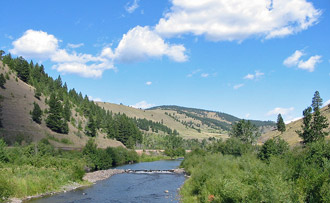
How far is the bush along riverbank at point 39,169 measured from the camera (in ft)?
131

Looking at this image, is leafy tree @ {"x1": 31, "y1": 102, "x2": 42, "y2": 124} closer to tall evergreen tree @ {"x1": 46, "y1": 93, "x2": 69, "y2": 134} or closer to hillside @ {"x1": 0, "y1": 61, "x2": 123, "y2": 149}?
hillside @ {"x1": 0, "y1": 61, "x2": 123, "y2": 149}

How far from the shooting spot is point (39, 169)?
49344mm

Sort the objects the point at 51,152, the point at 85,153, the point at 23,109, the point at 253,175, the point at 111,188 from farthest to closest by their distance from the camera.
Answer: the point at 23,109, the point at 85,153, the point at 51,152, the point at 111,188, the point at 253,175

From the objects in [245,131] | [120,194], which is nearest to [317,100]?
[245,131]

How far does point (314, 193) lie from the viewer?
760 inches

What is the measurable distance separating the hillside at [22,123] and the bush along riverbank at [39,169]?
844 centimetres

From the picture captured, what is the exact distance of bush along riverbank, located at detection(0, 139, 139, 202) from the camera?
3994 cm

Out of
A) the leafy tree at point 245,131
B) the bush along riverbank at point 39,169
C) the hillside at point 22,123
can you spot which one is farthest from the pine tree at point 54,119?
the leafy tree at point 245,131

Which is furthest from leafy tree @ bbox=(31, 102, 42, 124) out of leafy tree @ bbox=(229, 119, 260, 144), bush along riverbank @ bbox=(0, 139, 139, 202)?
leafy tree @ bbox=(229, 119, 260, 144)

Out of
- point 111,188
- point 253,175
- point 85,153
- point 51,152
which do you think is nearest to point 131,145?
point 85,153

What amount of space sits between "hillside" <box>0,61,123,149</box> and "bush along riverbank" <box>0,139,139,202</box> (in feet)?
27.7

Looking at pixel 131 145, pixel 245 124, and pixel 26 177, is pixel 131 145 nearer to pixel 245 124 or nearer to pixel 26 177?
pixel 245 124

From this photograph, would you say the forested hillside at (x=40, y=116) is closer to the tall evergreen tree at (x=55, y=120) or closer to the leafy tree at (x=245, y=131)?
the tall evergreen tree at (x=55, y=120)

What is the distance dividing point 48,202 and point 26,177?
346 inches
